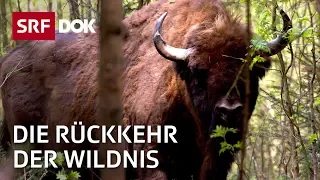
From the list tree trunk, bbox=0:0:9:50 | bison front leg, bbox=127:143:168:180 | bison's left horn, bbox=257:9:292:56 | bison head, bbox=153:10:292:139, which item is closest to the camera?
bison head, bbox=153:10:292:139

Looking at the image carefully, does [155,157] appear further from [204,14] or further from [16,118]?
[16,118]

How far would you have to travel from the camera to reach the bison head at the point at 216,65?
5.95 meters

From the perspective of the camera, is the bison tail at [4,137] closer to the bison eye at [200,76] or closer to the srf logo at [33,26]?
the srf logo at [33,26]

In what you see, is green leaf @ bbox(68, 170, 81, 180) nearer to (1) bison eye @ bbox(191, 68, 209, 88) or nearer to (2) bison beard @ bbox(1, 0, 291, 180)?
(2) bison beard @ bbox(1, 0, 291, 180)

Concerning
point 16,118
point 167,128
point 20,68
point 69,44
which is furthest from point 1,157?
point 167,128

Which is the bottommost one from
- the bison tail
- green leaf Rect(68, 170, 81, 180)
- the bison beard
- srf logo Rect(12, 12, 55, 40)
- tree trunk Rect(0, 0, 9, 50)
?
green leaf Rect(68, 170, 81, 180)

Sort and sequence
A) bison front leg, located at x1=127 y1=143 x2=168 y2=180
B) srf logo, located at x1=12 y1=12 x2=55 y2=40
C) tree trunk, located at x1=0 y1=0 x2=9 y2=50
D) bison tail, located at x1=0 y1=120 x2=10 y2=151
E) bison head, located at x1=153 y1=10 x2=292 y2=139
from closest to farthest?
bison head, located at x1=153 y1=10 x2=292 y2=139, bison front leg, located at x1=127 y1=143 x2=168 y2=180, srf logo, located at x1=12 y1=12 x2=55 y2=40, bison tail, located at x1=0 y1=120 x2=10 y2=151, tree trunk, located at x1=0 y1=0 x2=9 y2=50

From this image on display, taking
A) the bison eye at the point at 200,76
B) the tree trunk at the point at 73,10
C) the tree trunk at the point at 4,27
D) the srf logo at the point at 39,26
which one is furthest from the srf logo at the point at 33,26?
the bison eye at the point at 200,76

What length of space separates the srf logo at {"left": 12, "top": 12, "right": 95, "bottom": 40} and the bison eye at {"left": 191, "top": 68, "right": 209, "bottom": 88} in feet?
7.52

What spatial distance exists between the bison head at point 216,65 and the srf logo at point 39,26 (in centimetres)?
198

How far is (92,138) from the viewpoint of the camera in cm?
734

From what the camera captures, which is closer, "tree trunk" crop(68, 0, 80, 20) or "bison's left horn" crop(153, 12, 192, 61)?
"bison's left horn" crop(153, 12, 192, 61)

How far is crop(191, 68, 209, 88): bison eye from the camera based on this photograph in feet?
20.4

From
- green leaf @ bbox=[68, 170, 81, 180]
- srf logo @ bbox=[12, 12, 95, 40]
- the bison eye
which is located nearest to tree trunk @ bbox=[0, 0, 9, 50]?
srf logo @ bbox=[12, 12, 95, 40]
